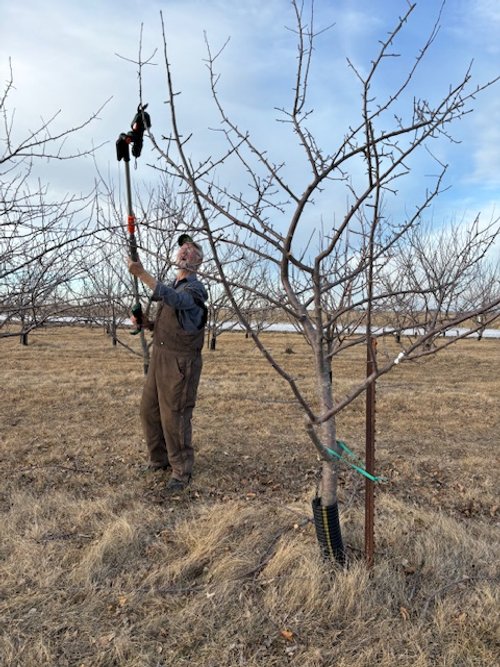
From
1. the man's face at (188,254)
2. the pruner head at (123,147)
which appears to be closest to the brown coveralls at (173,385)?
the man's face at (188,254)

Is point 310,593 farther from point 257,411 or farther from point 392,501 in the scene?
point 257,411

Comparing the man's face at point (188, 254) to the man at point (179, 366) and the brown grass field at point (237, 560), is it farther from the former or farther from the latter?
the brown grass field at point (237, 560)

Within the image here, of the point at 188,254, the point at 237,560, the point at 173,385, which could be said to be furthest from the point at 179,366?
the point at 237,560

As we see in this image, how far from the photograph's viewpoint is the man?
379 centimetres

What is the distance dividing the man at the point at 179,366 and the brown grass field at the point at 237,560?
38 cm

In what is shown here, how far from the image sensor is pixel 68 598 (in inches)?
99.3

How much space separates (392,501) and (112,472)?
2.72 m

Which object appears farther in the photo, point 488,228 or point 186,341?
point 186,341

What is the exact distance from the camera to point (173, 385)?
3.97 metres

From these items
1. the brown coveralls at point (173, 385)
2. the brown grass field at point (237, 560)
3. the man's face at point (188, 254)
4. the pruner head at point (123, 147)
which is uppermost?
the pruner head at point (123, 147)

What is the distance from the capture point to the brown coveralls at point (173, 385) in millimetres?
3959

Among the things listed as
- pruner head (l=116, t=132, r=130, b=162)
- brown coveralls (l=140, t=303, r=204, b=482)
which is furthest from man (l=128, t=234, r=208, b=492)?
pruner head (l=116, t=132, r=130, b=162)

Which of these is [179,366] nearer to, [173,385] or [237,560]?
[173,385]

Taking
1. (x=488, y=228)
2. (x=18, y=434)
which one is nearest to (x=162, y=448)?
(x=18, y=434)
